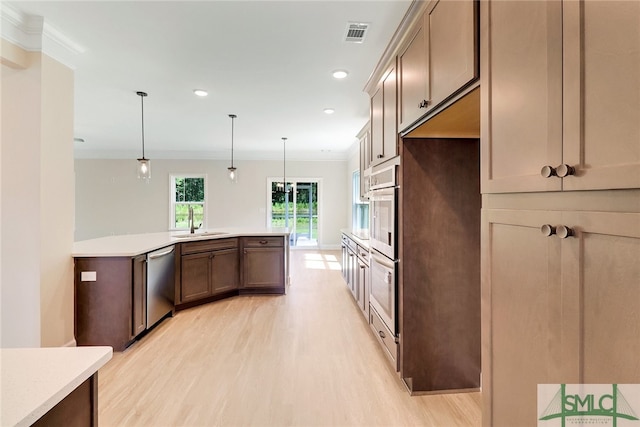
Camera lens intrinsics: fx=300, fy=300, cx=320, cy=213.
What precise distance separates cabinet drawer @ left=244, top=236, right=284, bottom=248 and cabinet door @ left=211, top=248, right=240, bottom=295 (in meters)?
0.20

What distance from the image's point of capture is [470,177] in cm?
206

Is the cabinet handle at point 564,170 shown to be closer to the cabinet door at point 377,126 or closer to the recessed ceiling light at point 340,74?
the cabinet door at point 377,126

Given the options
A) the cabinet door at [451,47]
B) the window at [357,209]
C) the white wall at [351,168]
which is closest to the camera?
the cabinet door at [451,47]

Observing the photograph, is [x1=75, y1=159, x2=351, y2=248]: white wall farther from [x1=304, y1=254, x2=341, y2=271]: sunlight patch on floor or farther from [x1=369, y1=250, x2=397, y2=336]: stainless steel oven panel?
[x1=369, y1=250, x2=397, y2=336]: stainless steel oven panel

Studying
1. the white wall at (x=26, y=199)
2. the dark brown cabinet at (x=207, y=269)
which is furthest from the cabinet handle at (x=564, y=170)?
the dark brown cabinet at (x=207, y=269)

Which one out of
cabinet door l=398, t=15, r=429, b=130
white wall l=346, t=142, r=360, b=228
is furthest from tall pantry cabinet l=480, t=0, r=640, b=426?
white wall l=346, t=142, r=360, b=228

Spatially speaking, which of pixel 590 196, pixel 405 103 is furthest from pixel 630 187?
pixel 405 103

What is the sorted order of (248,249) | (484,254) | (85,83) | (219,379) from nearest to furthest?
(484,254), (219,379), (85,83), (248,249)

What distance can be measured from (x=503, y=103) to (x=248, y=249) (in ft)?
12.4

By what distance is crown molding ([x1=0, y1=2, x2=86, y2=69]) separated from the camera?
7.21 feet

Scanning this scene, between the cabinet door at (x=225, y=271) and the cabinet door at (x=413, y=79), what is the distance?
302cm

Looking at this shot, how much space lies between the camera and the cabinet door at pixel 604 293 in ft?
2.09

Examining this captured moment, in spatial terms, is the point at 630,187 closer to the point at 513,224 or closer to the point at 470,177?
the point at 513,224

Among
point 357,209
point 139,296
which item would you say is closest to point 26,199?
point 139,296
